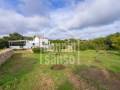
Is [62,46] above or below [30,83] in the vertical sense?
above

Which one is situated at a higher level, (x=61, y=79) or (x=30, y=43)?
(x=30, y=43)

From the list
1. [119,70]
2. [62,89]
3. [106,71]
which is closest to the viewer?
[62,89]

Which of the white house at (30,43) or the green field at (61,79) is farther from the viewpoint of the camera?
the white house at (30,43)

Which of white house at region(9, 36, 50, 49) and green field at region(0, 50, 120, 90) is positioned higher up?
white house at region(9, 36, 50, 49)

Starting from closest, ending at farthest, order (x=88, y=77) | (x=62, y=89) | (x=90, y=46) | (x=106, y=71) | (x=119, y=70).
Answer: (x=62, y=89), (x=88, y=77), (x=106, y=71), (x=119, y=70), (x=90, y=46)

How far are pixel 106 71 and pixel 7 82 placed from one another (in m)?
8.87

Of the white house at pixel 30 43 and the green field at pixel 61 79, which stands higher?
the white house at pixel 30 43

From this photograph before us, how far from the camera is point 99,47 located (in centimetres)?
4394

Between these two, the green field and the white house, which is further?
the white house

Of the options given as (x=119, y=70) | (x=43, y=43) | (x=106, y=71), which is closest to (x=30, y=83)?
(x=106, y=71)

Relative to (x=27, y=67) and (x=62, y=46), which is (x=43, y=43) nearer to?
(x=62, y=46)

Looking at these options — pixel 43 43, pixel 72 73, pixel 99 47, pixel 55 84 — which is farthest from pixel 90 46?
pixel 55 84

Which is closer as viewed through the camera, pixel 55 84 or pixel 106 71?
pixel 55 84

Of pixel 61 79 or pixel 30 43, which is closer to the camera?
pixel 61 79
